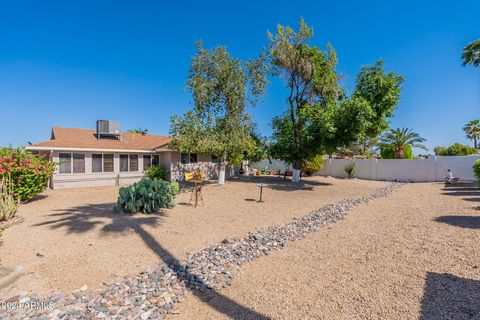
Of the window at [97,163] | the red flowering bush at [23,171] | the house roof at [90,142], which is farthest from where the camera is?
the window at [97,163]

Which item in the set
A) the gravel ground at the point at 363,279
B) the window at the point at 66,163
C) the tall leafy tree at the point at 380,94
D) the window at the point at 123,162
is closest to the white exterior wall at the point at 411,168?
the tall leafy tree at the point at 380,94

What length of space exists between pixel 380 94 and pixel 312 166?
900 centimetres

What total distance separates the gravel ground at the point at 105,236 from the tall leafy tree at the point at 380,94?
9347mm

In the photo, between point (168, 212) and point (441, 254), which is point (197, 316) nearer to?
point (441, 254)

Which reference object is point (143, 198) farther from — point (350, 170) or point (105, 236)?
point (350, 170)

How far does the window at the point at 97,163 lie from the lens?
15.6m

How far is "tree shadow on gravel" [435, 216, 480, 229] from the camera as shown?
249 inches

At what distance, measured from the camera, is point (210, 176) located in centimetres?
2017

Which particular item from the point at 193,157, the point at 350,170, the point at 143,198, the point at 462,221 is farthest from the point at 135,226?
the point at 350,170

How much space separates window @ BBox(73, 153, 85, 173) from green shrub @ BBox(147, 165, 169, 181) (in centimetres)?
409

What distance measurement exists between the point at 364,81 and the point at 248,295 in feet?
56.0

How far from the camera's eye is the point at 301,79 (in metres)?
17.8

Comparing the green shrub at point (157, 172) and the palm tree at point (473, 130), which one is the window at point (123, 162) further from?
the palm tree at point (473, 130)

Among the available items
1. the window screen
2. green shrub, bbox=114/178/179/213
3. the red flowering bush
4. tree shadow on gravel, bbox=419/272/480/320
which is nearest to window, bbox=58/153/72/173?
the red flowering bush
